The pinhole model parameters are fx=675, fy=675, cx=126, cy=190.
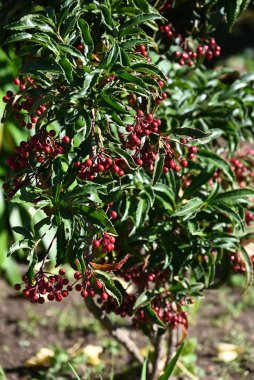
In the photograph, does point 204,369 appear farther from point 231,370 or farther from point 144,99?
point 144,99

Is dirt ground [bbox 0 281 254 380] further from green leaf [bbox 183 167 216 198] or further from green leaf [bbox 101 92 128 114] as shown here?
green leaf [bbox 101 92 128 114]

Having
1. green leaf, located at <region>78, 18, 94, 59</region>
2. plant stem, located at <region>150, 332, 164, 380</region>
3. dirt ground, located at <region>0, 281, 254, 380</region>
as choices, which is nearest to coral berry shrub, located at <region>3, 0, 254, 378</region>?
green leaf, located at <region>78, 18, 94, 59</region>

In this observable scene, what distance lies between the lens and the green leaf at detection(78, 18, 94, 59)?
1903mm

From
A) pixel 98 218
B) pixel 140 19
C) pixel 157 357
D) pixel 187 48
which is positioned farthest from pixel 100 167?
pixel 157 357

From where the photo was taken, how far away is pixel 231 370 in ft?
11.0

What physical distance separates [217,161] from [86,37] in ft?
2.39

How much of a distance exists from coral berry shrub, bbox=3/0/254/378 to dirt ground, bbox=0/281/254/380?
769mm

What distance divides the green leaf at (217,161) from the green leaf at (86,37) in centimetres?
67

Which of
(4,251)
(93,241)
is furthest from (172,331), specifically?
(4,251)

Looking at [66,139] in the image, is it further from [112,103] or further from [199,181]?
[199,181]

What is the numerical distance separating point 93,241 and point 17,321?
220cm

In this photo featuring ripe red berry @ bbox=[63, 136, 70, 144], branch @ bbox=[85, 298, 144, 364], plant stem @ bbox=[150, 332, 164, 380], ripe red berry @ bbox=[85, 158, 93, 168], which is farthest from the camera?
plant stem @ bbox=[150, 332, 164, 380]

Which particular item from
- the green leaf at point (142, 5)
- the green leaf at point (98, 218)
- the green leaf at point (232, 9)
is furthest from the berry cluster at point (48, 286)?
the green leaf at point (232, 9)

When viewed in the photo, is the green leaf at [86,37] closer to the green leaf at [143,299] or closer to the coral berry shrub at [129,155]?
the coral berry shrub at [129,155]
